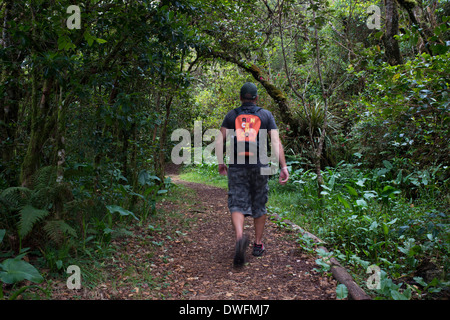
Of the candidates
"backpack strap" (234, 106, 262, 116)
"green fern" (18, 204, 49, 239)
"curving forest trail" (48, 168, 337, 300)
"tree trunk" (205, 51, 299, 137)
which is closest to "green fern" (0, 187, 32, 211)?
"green fern" (18, 204, 49, 239)

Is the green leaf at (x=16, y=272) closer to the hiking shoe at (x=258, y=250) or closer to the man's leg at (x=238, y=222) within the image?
the man's leg at (x=238, y=222)

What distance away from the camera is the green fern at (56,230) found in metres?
2.63

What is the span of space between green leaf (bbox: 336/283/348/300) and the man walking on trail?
109cm

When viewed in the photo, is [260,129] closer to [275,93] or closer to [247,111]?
[247,111]

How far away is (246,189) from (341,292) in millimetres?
1325

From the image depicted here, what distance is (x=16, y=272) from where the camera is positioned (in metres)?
2.20

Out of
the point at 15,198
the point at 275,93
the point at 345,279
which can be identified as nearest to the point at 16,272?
the point at 15,198

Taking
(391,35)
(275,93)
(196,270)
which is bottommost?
(196,270)

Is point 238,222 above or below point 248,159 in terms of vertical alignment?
below

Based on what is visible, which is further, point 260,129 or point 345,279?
point 260,129

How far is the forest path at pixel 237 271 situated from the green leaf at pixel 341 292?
0.38ft

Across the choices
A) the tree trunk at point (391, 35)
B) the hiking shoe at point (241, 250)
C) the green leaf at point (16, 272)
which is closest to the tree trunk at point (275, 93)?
the tree trunk at point (391, 35)

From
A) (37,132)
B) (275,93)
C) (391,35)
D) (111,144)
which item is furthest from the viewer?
(275,93)
